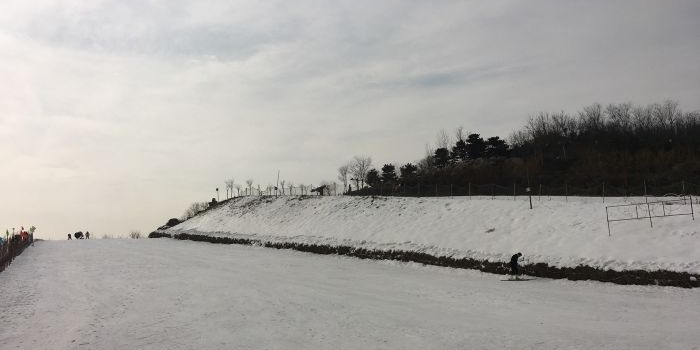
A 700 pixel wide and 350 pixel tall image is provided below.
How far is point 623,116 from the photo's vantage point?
9369 centimetres

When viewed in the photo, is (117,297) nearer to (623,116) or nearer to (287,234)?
(287,234)

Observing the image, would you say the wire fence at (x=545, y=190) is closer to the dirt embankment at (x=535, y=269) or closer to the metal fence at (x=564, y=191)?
the metal fence at (x=564, y=191)

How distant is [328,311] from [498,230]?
17.4m

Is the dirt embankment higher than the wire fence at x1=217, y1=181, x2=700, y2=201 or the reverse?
the reverse

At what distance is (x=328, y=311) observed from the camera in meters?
14.9

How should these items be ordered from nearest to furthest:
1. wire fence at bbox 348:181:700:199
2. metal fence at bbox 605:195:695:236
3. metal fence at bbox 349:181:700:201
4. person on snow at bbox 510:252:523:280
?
person on snow at bbox 510:252:523:280, metal fence at bbox 605:195:695:236, wire fence at bbox 348:181:700:199, metal fence at bbox 349:181:700:201

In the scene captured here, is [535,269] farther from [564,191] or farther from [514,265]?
[564,191]

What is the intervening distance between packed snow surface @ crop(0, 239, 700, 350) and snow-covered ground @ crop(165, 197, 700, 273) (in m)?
2.29

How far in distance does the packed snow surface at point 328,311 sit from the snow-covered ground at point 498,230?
229cm

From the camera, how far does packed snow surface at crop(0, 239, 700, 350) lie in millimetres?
11383

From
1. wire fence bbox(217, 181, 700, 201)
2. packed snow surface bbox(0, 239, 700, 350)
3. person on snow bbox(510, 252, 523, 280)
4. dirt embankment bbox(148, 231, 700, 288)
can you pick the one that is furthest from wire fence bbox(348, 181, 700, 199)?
packed snow surface bbox(0, 239, 700, 350)

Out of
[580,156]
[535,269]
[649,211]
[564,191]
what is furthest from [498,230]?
[580,156]

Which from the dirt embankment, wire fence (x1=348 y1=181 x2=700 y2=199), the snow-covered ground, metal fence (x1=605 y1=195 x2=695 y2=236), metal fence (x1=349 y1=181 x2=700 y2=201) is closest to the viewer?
the dirt embankment

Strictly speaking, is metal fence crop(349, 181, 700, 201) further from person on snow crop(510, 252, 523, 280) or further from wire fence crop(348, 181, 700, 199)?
person on snow crop(510, 252, 523, 280)
